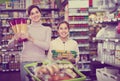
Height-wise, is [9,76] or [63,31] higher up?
[63,31]

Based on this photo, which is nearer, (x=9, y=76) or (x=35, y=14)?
(x=35, y=14)

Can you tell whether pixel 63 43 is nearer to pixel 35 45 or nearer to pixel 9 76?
pixel 35 45

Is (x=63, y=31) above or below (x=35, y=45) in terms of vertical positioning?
above

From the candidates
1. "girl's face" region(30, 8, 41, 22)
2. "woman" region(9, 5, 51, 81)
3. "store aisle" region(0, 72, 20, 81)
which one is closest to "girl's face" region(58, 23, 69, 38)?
"woman" region(9, 5, 51, 81)

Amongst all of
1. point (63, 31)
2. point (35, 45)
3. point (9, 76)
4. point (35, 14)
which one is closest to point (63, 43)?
point (63, 31)

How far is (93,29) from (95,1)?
0.86m

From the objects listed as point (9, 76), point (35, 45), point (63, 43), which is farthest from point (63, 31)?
point (9, 76)

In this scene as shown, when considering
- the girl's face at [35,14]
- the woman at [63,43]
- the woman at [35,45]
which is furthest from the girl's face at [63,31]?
the girl's face at [35,14]

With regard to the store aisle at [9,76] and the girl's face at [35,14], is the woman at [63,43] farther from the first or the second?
the store aisle at [9,76]

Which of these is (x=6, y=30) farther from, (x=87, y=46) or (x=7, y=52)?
(x=87, y=46)

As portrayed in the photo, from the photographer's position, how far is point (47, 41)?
9.50 feet

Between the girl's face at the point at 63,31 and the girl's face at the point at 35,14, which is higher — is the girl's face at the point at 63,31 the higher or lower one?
the lower one

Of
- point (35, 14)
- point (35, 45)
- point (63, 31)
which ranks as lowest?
point (35, 45)

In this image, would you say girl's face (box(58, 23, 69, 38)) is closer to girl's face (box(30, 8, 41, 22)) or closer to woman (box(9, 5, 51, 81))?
woman (box(9, 5, 51, 81))
